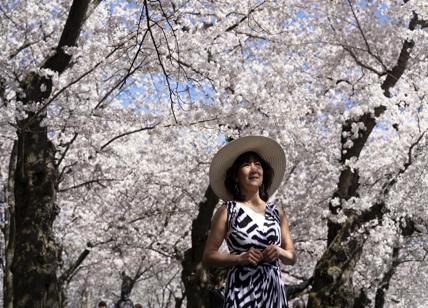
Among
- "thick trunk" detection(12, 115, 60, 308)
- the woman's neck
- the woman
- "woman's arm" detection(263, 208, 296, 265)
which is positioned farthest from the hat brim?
"thick trunk" detection(12, 115, 60, 308)

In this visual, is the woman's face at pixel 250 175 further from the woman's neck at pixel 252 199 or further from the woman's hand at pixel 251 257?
the woman's hand at pixel 251 257

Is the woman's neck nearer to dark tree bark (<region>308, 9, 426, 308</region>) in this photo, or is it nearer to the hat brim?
the hat brim

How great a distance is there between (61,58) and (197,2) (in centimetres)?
324

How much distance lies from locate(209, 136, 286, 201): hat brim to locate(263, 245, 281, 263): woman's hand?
567mm

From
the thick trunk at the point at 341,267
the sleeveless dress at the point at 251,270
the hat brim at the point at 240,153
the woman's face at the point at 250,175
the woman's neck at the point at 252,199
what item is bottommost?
the sleeveless dress at the point at 251,270

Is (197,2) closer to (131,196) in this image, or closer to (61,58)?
(61,58)

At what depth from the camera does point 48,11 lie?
12.0m

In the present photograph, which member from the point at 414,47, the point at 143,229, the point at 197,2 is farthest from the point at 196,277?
the point at 143,229

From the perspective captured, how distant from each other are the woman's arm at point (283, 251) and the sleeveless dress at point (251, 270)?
0.21 feet

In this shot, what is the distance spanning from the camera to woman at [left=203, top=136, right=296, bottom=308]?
128 inches

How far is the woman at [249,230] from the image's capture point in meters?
3.26

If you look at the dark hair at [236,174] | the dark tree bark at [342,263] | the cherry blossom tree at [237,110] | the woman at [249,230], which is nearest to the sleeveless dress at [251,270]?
the woman at [249,230]

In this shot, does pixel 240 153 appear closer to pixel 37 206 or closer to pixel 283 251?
pixel 283 251

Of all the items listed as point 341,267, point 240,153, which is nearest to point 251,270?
point 240,153
